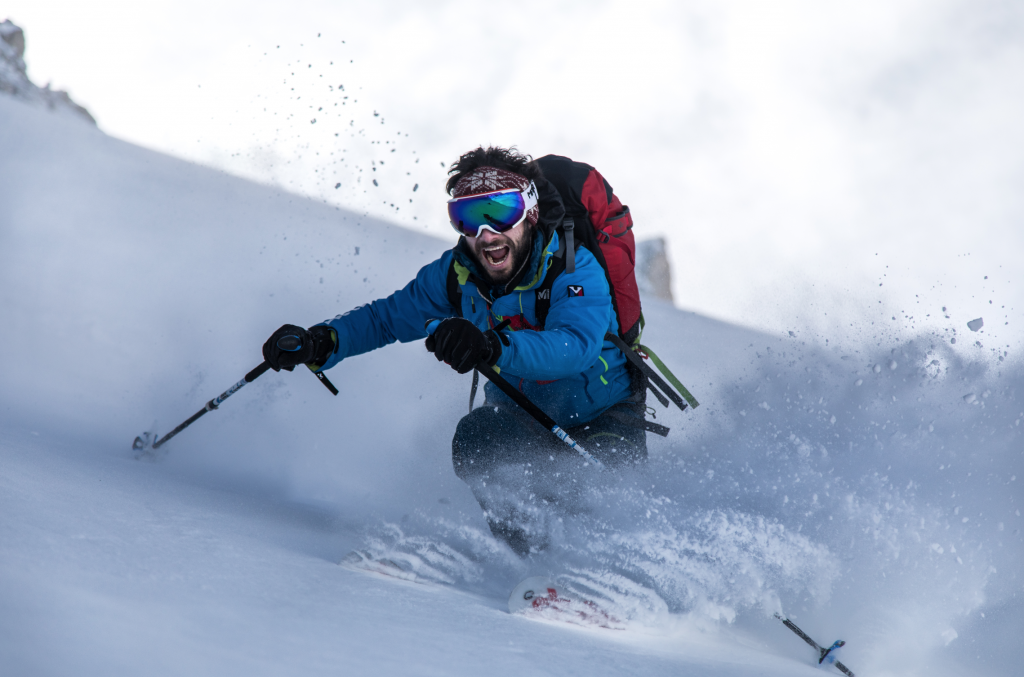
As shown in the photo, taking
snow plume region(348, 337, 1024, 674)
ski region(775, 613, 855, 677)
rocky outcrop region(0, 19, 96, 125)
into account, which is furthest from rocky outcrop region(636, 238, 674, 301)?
rocky outcrop region(0, 19, 96, 125)

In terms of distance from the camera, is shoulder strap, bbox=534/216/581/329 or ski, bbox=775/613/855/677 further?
shoulder strap, bbox=534/216/581/329

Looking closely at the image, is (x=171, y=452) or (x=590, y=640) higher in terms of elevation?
(x=171, y=452)

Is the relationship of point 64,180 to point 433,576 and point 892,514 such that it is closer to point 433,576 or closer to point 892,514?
point 433,576

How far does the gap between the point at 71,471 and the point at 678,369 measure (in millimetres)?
5880

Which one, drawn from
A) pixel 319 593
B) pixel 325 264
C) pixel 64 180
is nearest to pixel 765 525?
pixel 319 593

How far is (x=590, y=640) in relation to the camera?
1.98 m

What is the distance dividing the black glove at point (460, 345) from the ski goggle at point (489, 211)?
0.58 metres

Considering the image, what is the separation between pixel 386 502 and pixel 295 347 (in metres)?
1.27

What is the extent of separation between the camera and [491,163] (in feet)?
9.93

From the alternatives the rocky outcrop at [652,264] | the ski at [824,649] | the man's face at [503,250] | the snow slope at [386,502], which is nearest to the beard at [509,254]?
the man's face at [503,250]

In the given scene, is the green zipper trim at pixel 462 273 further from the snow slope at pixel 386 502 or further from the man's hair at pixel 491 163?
the snow slope at pixel 386 502

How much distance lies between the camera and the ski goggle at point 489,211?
2783mm

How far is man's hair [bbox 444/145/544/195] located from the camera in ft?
9.89

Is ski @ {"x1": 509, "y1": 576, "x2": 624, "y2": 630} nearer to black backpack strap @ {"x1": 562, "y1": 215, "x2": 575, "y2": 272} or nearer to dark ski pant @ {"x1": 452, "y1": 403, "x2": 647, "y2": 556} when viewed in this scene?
dark ski pant @ {"x1": 452, "y1": 403, "x2": 647, "y2": 556}
